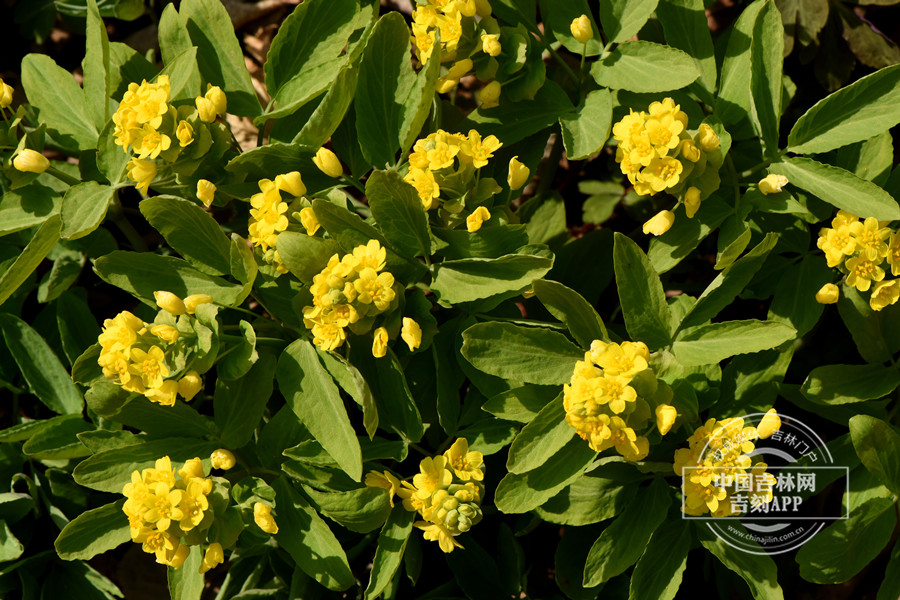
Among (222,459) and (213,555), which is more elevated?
(222,459)

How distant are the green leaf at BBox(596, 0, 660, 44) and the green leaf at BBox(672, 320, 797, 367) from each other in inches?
31.6

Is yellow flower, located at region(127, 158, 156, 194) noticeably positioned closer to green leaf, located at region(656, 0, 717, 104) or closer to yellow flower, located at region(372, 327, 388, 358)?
yellow flower, located at region(372, 327, 388, 358)

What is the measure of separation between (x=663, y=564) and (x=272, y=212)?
131cm

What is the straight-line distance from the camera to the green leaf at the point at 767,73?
1.95m

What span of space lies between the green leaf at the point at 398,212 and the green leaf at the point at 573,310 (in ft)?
1.05

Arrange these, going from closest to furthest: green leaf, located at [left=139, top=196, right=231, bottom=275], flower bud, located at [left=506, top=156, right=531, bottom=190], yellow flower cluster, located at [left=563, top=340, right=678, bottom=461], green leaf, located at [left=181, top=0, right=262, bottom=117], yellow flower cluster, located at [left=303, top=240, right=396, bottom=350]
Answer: yellow flower cluster, located at [left=563, top=340, right=678, bottom=461] < yellow flower cluster, located at [left=303, top=240, right=396, bottom=350] < green leaf, located at [left=139, top=196, right=231, bottom=275] < flower bud, located at [left=506, top=156, right=531, bottom=190] < green leaf, located at [left=181, top=0, right=262, bottom=117]

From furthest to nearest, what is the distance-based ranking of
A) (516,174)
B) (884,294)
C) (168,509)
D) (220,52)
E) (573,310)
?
(220,52) → (516,174) → (884,294) → (573,310) → (168,509)

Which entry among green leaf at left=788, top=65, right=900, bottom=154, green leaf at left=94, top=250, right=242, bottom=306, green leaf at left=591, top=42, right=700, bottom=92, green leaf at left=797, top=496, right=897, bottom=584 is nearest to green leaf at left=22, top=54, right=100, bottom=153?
green leaf at left=94, top=250, right=242, bottom=306

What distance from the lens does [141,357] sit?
5.75ft

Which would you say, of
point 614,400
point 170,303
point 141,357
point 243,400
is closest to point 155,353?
point 141,357

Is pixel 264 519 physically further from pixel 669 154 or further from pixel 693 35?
pixel 693 35

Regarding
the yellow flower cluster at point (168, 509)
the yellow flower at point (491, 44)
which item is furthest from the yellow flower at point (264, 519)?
the yellow flower at point (491, 44)

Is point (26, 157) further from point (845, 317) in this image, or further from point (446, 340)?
point (845, 317)

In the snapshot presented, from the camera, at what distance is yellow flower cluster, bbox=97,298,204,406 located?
173 cm
